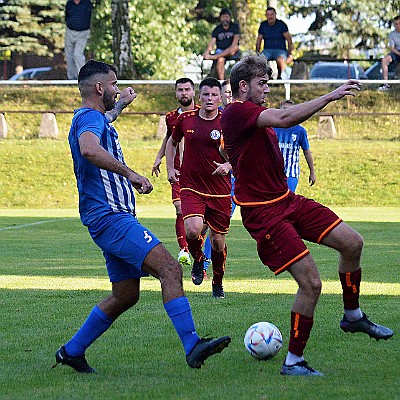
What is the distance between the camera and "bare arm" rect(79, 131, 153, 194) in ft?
21.4

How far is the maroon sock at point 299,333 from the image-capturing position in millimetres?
6738

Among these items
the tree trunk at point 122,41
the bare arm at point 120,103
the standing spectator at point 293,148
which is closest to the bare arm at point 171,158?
the standing spectator at point 293,148

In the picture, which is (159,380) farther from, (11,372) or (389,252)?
(389,252)

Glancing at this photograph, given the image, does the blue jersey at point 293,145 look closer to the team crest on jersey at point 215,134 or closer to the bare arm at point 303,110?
the team crest on jersey at point 215,134

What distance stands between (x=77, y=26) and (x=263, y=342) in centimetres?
2326

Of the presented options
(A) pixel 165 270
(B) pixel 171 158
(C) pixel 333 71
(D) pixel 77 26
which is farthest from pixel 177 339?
(C) pixel 333 71

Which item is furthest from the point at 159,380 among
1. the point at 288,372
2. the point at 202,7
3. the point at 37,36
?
the point at 202,7

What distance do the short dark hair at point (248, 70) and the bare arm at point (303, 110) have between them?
1.51ft

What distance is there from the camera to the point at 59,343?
7.91m

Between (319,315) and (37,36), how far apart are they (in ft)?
131

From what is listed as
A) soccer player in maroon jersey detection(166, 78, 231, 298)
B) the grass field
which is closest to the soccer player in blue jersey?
the grass field

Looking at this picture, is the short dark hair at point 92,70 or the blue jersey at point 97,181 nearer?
the blue jersey at point 97,181

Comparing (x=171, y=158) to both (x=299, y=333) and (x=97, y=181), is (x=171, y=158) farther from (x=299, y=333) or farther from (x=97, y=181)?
(x=299, y=333)

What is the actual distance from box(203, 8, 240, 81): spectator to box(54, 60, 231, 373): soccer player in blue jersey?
21.9m
